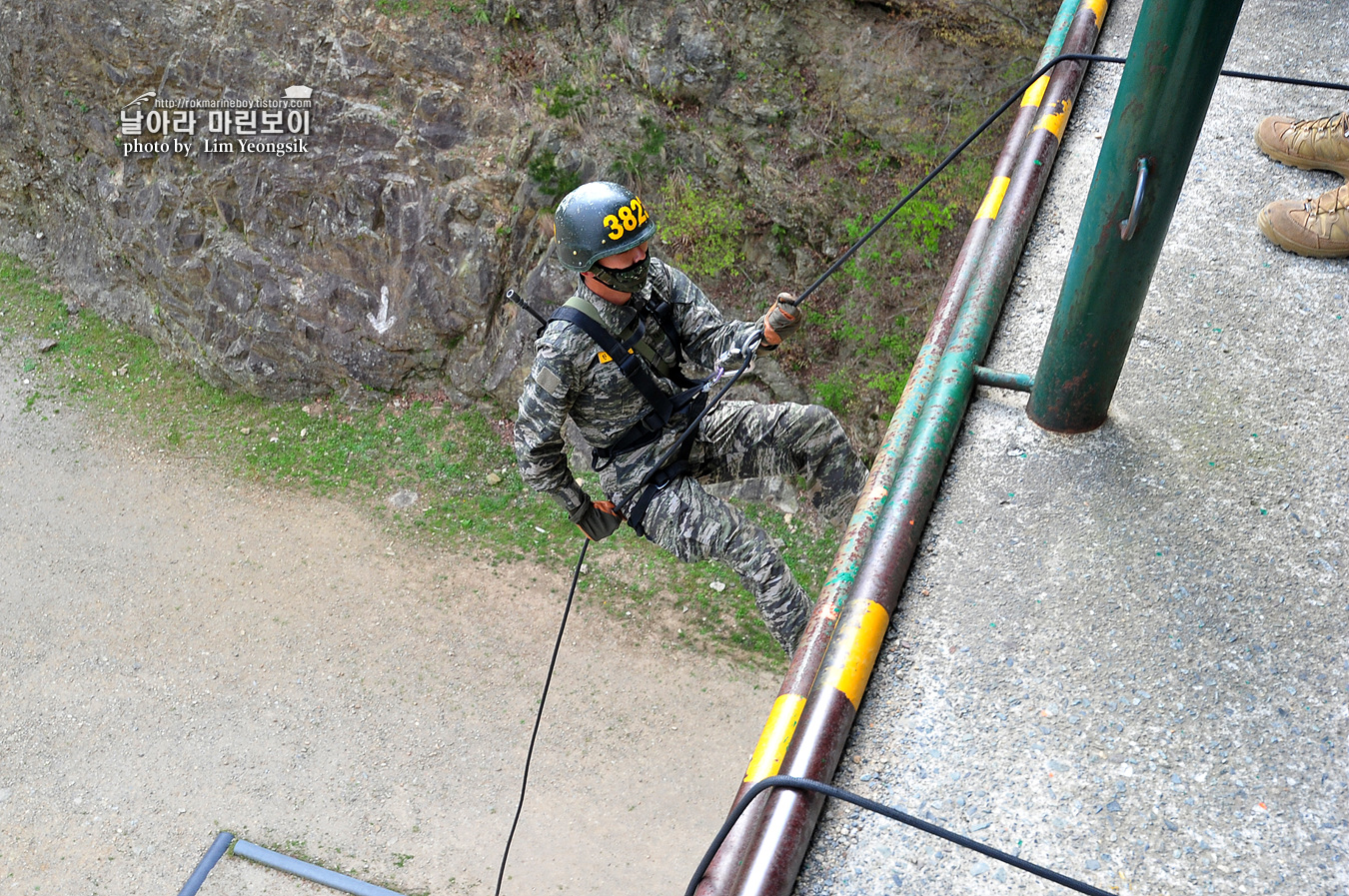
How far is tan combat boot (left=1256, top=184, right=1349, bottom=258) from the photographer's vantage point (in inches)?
143

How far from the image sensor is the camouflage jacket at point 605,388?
448 centimetres

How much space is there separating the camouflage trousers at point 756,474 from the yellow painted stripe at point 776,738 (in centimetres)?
217

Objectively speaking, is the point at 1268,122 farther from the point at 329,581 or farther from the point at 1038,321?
the point at 329,581

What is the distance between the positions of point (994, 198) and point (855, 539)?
193 cm

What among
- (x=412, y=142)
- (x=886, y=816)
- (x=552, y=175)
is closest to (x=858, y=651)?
(x=886, y=816)

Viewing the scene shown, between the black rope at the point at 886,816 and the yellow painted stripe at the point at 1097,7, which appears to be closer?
the black rope at the point at 886,816

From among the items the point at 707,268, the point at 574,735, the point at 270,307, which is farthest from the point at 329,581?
the point at 707,268

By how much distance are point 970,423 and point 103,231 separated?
13848 millimetres

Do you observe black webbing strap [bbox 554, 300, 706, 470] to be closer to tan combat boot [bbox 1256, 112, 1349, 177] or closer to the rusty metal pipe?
the rusty metal pipe

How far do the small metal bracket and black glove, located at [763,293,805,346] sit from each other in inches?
66.9

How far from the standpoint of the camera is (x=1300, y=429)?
3.22m

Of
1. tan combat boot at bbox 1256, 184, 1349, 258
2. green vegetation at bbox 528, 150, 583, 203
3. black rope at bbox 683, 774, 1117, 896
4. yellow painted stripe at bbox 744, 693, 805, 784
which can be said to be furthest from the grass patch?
black rope at bbox 683, 774, 1117, 896

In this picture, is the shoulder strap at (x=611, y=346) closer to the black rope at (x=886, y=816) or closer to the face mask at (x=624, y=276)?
the face mask at (x=624, y=276)

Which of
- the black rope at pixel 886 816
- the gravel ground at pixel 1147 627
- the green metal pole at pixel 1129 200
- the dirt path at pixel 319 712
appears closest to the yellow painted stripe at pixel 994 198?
the gravel ground at pixel 1147 627
